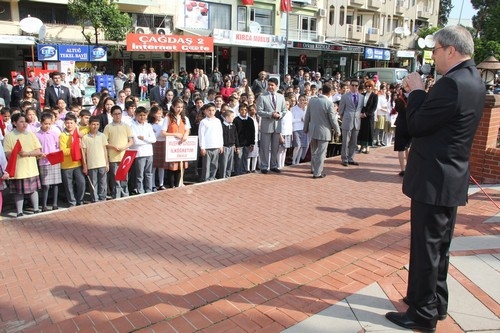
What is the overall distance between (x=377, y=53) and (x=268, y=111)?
109ft

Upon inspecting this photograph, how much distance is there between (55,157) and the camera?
7129 mm

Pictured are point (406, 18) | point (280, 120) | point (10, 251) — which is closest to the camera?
point (10, 251)

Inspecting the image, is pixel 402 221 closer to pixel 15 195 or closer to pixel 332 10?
pixel 15 195

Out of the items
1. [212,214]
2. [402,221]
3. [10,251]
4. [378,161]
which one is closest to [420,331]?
[402,221]

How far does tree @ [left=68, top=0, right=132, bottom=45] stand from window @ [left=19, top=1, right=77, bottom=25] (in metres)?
2.61

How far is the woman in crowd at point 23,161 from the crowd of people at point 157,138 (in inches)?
0.5

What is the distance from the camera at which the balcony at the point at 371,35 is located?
4450cm

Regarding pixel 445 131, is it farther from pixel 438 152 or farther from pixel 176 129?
pixel 176 129

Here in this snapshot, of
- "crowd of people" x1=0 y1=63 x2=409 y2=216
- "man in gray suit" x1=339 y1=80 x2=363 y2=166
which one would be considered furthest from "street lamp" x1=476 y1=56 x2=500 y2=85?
"man in gray suit" x1=339 y1=80 x2=363 y2=166

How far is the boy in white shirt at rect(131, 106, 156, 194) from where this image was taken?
8.09 meters

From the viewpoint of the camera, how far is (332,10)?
41.1 metres

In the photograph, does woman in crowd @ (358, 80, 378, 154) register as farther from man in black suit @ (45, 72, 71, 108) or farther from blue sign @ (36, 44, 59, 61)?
blue sign @ (36, 44, 59, 61)

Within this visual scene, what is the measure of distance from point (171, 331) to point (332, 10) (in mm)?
41755

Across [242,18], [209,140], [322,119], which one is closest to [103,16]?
[242,18]
